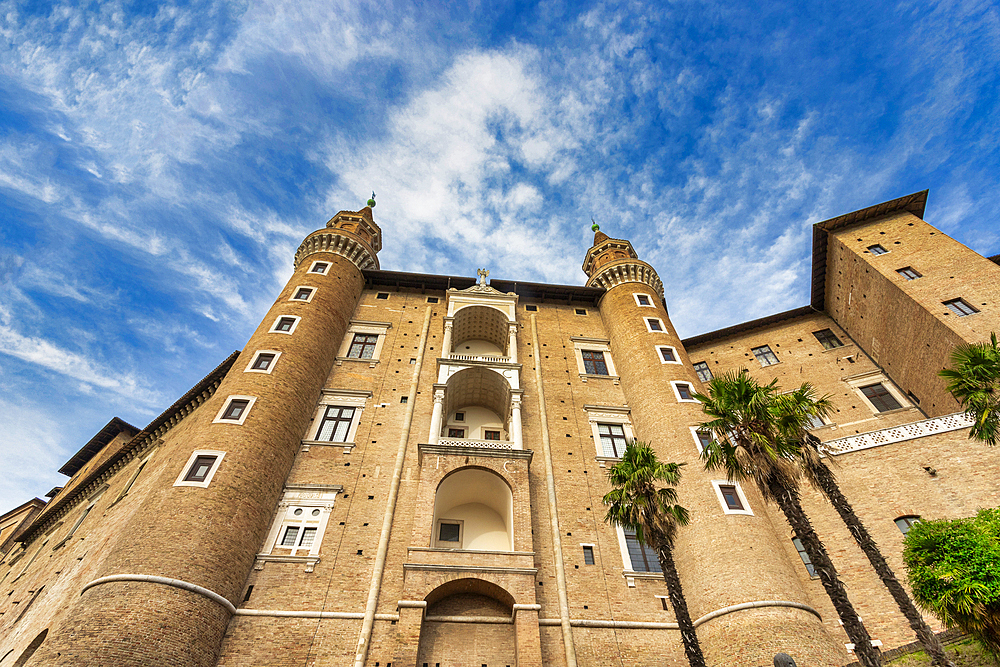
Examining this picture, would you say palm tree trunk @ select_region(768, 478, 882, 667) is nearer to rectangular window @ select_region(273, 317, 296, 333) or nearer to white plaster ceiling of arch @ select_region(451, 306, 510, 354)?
white plaster ceiling of arch @ select_region(451, 306, 510, 354)

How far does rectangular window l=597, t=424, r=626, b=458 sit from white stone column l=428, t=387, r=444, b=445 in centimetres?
810

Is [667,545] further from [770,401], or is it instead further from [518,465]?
[518,465]

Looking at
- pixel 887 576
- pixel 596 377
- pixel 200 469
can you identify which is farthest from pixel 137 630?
pixel 596 377

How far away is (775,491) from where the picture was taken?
14.3 meters

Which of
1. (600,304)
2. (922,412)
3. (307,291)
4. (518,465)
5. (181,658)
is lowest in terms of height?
(181,658)

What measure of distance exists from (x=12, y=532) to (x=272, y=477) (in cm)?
4163

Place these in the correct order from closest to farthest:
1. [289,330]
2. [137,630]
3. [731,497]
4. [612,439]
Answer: [137,630] < [731,497] < [612,439] < [289,330]

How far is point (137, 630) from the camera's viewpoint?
15.0 meters

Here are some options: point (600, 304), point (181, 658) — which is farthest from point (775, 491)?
point (600, 304)

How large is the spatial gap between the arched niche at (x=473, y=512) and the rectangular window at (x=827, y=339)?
23.9m

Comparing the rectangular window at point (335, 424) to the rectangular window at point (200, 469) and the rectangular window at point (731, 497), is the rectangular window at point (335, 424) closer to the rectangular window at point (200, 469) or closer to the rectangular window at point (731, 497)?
the rectangular window at point (200, 469)

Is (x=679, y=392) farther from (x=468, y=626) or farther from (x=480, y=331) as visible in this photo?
(x=468, y=626)

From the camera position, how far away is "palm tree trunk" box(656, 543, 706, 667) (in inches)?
511

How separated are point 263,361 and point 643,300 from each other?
21949mm
